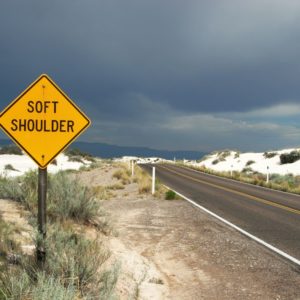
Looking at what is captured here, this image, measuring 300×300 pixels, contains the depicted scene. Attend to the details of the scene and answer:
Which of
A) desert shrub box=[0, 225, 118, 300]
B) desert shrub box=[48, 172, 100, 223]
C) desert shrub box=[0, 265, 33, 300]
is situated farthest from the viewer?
desert shrub box=[48, 172, 100, 223]

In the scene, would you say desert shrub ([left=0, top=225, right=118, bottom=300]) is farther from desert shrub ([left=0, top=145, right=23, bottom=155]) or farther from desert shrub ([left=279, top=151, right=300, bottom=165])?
desert shrub ([left=0, top=145, right=23, bottom=155])

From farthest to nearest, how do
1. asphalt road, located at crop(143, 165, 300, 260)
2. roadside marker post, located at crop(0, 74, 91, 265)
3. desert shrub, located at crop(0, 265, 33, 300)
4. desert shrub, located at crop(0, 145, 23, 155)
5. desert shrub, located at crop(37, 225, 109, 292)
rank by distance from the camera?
desert shrub, located at crop(0, 145, 23, 155) < asphalt road, located at crop(143, 165, 300, 260) < roadside marker post, located at crop(0, 74, 91, 265) < desert shrub, located at crop(37, 225, 109, 292) < desert shrub, located at crop(0, 265, 33, 300)

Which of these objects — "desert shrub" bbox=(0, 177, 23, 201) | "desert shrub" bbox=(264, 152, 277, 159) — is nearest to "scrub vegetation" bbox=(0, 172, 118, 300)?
"desert shrub" bbox=(0, 177, 23, 201)

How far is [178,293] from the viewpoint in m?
7.34

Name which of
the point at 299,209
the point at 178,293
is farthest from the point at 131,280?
the point at 299,209

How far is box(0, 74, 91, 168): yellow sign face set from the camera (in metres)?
6.68

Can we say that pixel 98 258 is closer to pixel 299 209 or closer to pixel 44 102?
pixel 44 102

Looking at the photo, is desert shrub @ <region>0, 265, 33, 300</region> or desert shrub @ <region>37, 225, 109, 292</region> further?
desert shrub @ <region>37, 225, 109, 292</region>

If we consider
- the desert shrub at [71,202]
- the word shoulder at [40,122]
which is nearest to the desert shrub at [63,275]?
the word shoulder at [40,122]

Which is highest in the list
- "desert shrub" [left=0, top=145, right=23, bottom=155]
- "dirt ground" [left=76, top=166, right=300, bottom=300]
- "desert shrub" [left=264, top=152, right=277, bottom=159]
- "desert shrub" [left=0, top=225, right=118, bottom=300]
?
"desert shrub" [left=0, top=145, right=23, bottom=155]

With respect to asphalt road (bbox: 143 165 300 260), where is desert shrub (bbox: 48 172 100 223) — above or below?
above

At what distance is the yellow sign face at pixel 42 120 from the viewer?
6680 mm

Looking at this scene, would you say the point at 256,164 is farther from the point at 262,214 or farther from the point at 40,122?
the point at 40,122

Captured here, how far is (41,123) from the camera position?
6.76m
